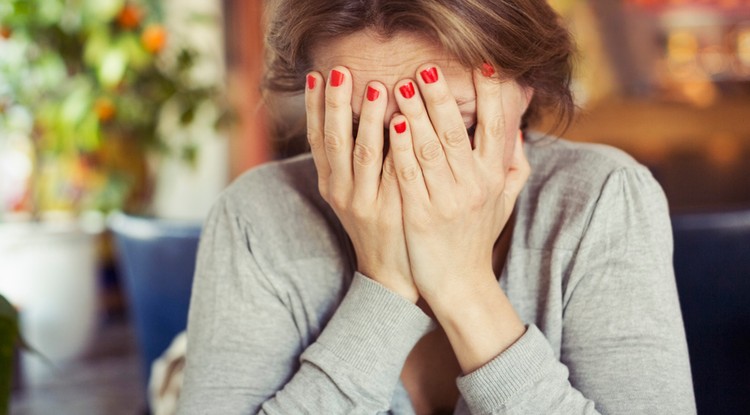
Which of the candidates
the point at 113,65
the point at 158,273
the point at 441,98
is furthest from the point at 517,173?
the point at 113,65

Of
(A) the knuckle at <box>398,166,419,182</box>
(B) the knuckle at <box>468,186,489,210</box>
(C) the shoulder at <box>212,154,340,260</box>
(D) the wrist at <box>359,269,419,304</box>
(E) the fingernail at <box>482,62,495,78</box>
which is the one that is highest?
(E) the fingernail at <box>482,62,495,78</box>

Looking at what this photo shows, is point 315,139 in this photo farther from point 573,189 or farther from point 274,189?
point 573,189

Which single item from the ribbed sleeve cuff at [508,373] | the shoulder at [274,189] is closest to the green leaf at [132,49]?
the shoulder at [274,189]

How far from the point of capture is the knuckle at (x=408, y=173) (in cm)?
81

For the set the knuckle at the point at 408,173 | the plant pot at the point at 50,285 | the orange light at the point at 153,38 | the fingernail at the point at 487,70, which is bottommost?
the plant pot at the point at 50,285

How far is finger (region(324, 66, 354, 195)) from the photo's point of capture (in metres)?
0.79

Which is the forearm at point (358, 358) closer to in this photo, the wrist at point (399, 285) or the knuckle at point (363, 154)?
the wrist at point (399, 285)

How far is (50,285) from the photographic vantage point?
266cm

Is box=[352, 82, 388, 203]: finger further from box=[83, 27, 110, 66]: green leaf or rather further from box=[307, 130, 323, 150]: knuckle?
box=[83, 27, 110, 66]: green leaf

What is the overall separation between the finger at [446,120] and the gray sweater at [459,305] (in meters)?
0.16

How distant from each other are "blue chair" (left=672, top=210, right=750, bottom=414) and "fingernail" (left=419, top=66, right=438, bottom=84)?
0.52 metres

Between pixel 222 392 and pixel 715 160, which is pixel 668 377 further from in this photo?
pixel 715 160

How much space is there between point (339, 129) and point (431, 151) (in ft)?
0.32

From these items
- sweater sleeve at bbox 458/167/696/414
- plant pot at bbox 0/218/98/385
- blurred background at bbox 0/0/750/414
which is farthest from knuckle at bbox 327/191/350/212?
plant pot at bbox 0/218/98/385
